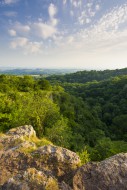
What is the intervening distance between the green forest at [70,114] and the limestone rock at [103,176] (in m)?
13.2

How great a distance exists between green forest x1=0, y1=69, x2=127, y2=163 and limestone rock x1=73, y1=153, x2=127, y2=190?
43.4 feet

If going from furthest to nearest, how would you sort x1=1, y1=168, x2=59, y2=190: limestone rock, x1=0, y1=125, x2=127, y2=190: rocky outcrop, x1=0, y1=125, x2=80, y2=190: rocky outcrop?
x1=0, y1=125, x2=127, y2=190: rocky outcrop < x1=0, y1=125, x2=80, y2=190: rocky outcrop < x1=1, y1=168, x2=59, y2=190: limestone rock

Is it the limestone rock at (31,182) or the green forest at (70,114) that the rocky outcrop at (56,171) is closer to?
the limestone rock at (31,182)

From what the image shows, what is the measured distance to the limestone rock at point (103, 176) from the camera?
38.3ft

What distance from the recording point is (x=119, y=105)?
104 m

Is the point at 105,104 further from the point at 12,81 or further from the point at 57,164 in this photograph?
the point at 57,164

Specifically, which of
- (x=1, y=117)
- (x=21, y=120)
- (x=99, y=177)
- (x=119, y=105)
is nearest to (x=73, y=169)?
(x=99, y=177)

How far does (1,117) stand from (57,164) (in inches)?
849

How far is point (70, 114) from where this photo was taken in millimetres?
68812

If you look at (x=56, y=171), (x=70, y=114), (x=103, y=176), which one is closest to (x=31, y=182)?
(x=56, y=171)

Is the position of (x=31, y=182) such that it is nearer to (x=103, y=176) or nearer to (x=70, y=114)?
(x=103, y=176)

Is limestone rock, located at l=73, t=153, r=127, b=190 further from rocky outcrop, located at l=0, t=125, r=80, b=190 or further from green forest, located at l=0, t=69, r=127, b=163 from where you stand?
green forest, located at l=0, t=69, r=127, b=163

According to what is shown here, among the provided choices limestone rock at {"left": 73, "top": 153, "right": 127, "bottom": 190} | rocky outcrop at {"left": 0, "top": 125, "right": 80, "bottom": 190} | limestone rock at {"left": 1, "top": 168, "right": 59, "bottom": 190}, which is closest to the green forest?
rocky outcrop at {"left": 0, "top": 125, "right": 80, "bottom": 190}

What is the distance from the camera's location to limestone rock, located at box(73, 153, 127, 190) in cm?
1167
